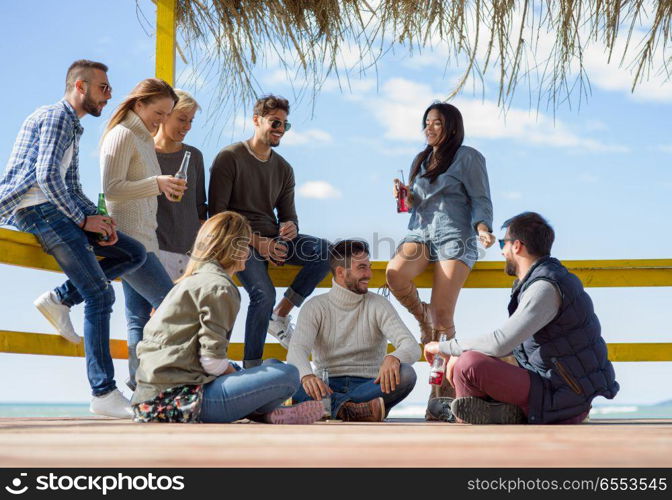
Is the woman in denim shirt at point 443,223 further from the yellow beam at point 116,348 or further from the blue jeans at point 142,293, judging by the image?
the blue jeans at point 142,293

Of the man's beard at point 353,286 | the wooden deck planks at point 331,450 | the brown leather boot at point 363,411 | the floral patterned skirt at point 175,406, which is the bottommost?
the brown leather boot at point 363,411

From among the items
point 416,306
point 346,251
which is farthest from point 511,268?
point 416,306

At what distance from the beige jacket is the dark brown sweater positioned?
158 centimetres

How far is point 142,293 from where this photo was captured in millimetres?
4227

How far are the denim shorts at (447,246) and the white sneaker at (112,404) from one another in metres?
1.90

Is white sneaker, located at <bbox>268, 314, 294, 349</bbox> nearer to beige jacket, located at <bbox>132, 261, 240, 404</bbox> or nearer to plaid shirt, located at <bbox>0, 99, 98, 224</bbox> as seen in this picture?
plaid shirt, located at <bbox>0, 99, 98, 224</bbox>

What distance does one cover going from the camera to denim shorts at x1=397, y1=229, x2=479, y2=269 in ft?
15.7

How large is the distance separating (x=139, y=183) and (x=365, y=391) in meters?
1.58

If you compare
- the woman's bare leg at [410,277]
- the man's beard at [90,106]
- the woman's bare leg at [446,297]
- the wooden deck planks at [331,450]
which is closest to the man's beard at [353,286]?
the woman's bare leg at [410,277]

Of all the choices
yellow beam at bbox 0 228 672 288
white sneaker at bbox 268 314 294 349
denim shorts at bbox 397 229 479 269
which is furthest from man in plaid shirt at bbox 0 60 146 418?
denim shorts at bbox 397 229 479 269

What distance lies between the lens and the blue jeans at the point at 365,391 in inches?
170

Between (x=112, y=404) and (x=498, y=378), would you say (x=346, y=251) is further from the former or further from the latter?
(x=112, y=404)

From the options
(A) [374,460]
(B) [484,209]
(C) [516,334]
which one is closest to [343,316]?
(B) [484,209]
